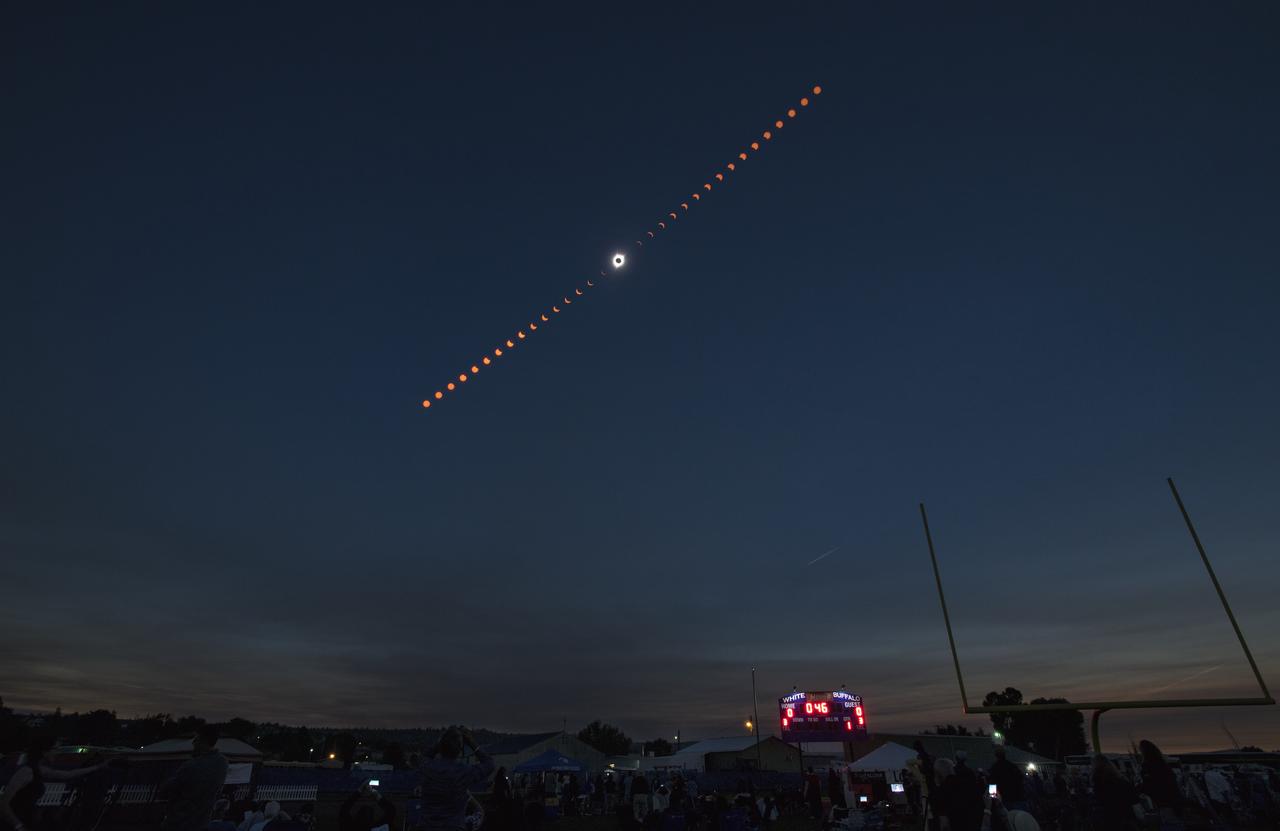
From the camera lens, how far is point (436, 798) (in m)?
5.19

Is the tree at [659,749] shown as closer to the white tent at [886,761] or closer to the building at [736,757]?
the building at [736,757]

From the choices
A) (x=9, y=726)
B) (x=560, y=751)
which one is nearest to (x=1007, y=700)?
(x=560, y=751)

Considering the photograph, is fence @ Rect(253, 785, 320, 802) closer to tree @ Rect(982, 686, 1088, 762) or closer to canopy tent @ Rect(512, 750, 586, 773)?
canopy tent @ Rect(512, 750, 586, 773)

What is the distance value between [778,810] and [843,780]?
481 centimetres

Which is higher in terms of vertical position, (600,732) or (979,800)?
(600,732)

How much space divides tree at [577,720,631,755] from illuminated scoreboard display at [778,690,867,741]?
73.5 m

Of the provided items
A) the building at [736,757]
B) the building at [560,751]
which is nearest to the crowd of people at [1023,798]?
the building at [736,757]

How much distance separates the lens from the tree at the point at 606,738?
101938 millimetres

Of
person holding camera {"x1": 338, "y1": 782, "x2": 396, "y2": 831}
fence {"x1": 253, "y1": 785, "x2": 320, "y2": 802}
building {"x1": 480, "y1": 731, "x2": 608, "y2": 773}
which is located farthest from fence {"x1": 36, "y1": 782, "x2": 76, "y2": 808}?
building {"x1": 480, "y1": 731, "x2": 608, "y2": 773}

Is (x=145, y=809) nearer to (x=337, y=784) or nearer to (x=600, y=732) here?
(x=337, y=784)

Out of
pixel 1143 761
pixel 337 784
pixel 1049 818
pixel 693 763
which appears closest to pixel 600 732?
pixel 693 763

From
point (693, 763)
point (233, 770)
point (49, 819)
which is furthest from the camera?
point (693, 763)

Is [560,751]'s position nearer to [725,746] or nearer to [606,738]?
[725,746]

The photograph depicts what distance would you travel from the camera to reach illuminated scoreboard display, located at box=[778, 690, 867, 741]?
116ft
